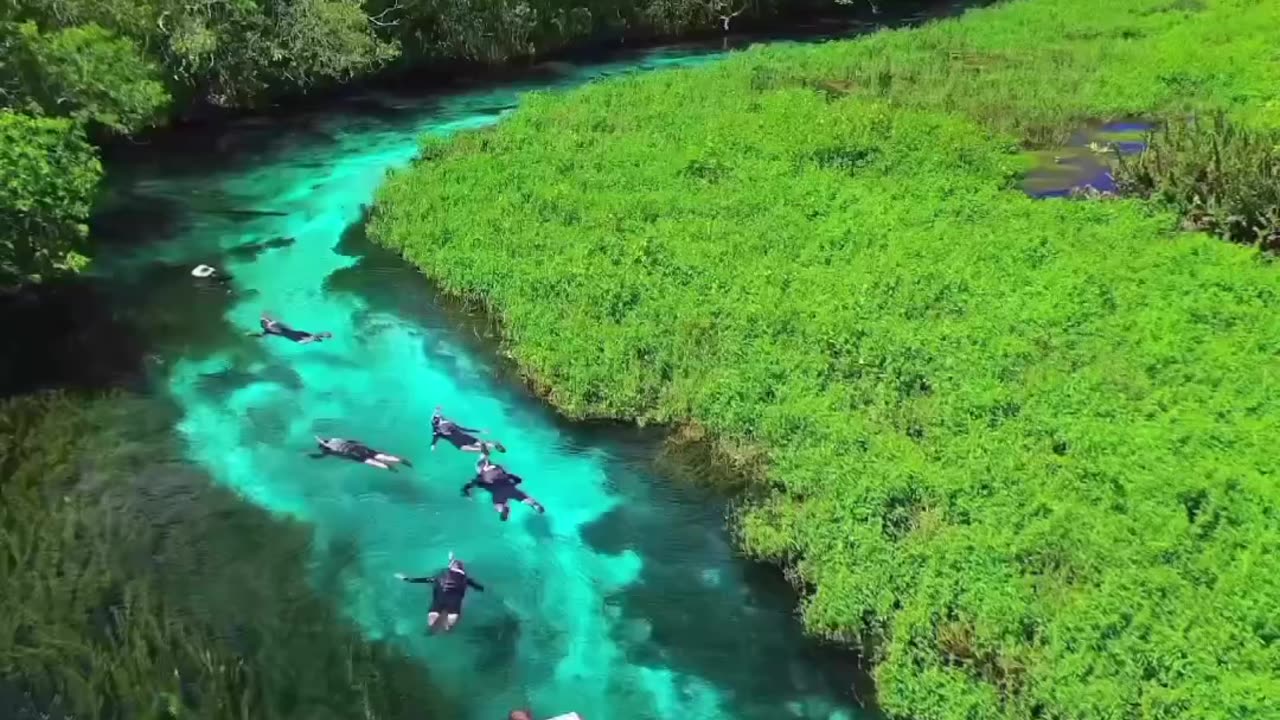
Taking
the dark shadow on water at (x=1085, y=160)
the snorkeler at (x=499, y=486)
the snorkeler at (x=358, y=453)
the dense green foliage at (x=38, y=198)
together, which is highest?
the dense green foliage at (x=38, y=198)

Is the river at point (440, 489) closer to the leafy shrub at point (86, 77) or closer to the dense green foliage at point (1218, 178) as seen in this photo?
the leafy shrub at point (86, 77)

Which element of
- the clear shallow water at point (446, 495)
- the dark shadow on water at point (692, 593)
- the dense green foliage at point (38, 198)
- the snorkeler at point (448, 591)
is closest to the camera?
the dark shadow on water at point (692, 593)

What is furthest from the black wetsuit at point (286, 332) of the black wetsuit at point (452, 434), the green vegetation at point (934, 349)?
the black wetsuit at point (452, 434)

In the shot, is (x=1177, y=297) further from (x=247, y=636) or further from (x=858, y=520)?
(x=247, y=636)

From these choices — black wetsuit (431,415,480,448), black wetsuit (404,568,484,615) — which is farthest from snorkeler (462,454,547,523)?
black wetsuit (404,568,484,615)

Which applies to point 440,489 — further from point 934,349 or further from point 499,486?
point 934,349

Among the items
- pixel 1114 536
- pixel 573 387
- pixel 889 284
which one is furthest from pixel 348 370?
pixel 1114 536
